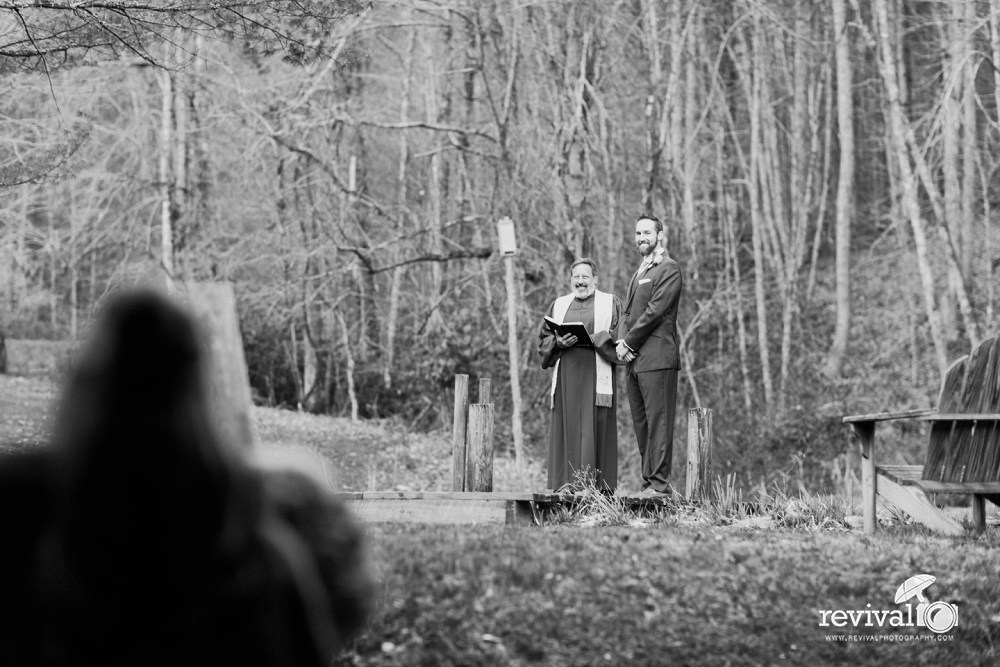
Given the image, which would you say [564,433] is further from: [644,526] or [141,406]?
[141,406]

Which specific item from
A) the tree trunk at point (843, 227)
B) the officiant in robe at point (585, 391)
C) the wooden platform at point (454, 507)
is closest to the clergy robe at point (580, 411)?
the officiant in robe at point (585, 391)

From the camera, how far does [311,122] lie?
20344 mm

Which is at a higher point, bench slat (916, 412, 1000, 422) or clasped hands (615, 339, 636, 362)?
clasped hands (615, 339, 636, 362)

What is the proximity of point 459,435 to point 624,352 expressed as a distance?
1623 mm

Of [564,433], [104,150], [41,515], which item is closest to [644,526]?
[564,433]

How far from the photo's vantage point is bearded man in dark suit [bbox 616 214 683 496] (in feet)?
35.9

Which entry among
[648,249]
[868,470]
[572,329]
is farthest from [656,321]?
[868,470]

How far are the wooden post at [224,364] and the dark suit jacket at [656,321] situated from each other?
7.61 metres

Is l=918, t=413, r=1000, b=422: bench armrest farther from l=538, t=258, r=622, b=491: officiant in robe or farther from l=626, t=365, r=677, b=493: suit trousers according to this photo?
l=538, t=258, r=622, b=491: officiant in robe

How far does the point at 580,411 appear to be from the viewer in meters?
11.6

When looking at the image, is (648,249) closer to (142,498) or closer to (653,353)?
(653,353)

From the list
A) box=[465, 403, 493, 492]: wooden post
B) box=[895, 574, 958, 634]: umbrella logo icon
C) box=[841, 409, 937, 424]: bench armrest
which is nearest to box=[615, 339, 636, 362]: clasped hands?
box=[465, 403, 493, 492]: wooden post

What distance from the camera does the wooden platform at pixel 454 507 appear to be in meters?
9.63

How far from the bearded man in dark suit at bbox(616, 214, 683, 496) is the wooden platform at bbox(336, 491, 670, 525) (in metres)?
1.39
